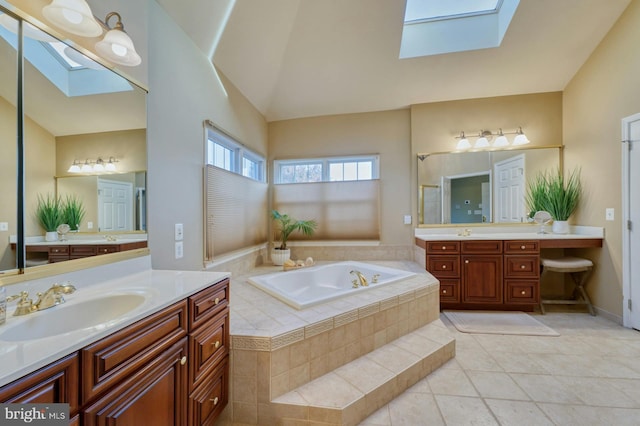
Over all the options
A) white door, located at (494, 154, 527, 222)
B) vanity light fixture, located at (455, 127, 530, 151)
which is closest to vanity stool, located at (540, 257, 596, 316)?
white door, located at (494, 154, 527, 222)

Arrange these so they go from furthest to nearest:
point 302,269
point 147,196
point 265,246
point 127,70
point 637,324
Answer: point 265,246 < point 302,269 < point 637,324 < point 147,196 < point 127,70

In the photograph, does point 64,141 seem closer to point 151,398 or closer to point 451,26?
point 151,398

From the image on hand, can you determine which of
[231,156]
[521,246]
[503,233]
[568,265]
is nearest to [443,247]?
[521,246]

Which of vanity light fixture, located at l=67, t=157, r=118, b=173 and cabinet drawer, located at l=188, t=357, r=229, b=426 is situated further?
vanity light fixture, located at l=67, t=157, r=118, b=173

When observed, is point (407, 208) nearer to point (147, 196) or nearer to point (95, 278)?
point (147, 196)

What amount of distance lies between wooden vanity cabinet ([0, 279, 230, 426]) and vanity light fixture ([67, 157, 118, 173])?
90 cm

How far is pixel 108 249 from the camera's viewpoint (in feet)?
4.66

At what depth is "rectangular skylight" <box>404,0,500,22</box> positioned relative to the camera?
267 cm

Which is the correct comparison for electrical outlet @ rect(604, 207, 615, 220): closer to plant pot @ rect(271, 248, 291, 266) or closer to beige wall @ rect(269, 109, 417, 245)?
beige wall @ rect(269, 109, 417, 245)

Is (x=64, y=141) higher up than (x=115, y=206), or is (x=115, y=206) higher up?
(x=64, y=141)

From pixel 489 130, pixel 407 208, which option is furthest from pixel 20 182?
pixel 489 130

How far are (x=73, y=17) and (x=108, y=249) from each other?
1151 mm

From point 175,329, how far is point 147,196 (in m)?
0.96

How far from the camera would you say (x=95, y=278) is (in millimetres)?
1312
